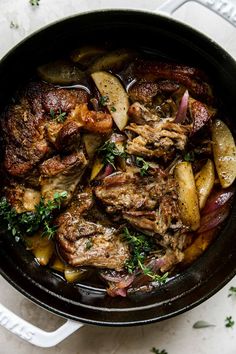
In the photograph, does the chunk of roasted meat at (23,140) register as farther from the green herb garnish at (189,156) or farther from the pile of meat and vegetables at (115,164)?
the green herb garnish at (189,156)

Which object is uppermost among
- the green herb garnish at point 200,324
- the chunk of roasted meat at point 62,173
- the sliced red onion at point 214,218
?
the sliced red onion at point 214,218

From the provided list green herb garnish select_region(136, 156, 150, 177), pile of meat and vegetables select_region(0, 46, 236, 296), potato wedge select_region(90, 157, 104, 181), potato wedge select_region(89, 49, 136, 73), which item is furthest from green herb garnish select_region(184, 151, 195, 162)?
potato wedge select_region(89, 49, 136, 73)

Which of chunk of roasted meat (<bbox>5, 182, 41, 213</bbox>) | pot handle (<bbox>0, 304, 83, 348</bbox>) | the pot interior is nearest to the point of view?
the pot interior

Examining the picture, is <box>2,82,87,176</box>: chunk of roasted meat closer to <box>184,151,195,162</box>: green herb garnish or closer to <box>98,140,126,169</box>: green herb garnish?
<box>98,140,126,169</box>: green herb garnish

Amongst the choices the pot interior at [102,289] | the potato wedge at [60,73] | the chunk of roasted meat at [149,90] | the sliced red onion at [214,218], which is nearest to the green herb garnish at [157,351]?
the pot interior at [102,289]

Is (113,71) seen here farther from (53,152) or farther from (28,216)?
(28,216)

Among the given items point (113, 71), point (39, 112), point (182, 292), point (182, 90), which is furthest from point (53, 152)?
point (182, 292)

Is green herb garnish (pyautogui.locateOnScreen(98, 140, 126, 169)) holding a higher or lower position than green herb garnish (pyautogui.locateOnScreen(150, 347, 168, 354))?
higher
